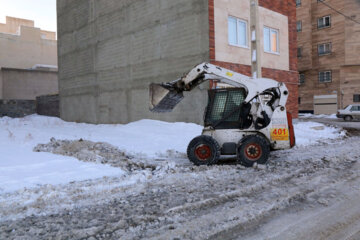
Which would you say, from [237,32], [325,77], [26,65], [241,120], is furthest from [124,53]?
[325,77]

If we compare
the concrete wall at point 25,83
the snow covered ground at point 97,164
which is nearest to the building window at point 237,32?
the snow covered ground at point 97,164

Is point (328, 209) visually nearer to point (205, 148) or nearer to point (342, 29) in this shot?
point (205, 148)

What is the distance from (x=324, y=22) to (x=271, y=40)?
23883 mm

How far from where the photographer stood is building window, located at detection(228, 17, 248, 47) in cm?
1689

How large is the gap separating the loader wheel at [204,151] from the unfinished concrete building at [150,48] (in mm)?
7602

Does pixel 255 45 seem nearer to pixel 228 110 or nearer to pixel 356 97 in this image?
pixel 228 110

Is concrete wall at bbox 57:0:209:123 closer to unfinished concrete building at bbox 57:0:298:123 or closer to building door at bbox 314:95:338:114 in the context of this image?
unfinished concrete building at bbox 57:0:298:123

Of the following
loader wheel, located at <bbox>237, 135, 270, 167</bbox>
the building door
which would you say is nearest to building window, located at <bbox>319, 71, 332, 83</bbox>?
the building door

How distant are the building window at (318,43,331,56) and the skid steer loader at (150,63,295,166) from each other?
34.3m

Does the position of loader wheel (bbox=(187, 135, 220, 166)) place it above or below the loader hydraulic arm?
below

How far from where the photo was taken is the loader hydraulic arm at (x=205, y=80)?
27.7 ft

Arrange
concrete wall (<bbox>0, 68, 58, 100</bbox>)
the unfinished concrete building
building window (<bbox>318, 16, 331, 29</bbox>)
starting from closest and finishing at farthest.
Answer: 1. the unfinished concrete building
2. concrete wall (<bbox>0, 68, 58, 100</bbox>)
3. building window (<bbox>318, 16, 331, 29</bbox>)

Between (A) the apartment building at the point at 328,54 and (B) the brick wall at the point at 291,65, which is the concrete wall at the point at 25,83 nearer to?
(B) the brick wall at the point at 291,65

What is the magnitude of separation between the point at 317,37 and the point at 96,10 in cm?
2862
